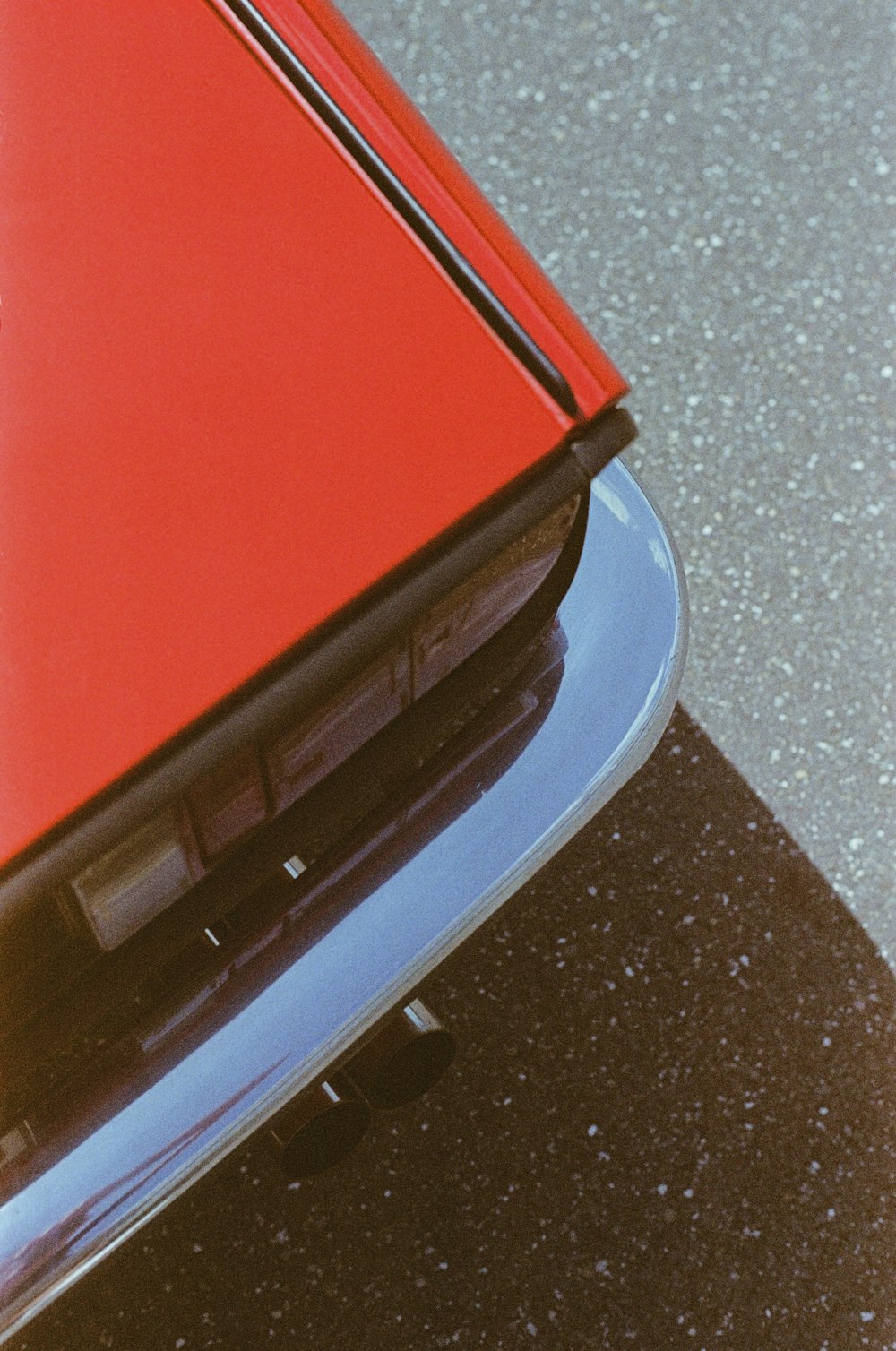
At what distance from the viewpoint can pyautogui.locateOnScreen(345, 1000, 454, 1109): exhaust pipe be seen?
1.20 metres

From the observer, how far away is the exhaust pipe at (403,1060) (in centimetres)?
120

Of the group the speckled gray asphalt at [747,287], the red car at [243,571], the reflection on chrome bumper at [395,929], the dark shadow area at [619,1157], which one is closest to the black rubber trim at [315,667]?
the red car at [243,571]

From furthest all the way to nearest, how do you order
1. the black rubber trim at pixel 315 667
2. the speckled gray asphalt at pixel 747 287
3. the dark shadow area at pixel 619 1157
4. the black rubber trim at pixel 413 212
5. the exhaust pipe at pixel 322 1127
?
the speckled gray asphalt at pixel 747 287 < the dark shadow area at pixel 619 1157 < the exhaust pipe at pixel 322 1127 < the black rubber trim at pixel 413 212 < the black rubber trim at pixel 315 667

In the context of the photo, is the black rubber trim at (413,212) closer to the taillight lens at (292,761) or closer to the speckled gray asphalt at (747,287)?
the taillight lens at (292,761)

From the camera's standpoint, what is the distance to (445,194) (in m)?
0.86

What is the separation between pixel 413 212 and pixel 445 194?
0.15ft

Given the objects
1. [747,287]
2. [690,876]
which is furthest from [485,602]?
[747,287]

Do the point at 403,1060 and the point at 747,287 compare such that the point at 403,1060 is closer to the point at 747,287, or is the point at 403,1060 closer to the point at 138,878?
the point at 138,878

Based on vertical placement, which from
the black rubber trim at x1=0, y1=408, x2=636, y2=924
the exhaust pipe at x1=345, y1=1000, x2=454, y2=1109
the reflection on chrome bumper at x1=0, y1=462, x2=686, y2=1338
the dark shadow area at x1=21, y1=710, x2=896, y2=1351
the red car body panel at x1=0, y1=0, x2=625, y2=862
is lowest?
the dark shadow area at x1=21, y1=710, x2=896, y2=1351

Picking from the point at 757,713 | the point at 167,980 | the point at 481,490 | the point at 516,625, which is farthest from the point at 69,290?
the point at 757,713

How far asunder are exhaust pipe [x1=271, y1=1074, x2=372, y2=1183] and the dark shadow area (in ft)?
0.31

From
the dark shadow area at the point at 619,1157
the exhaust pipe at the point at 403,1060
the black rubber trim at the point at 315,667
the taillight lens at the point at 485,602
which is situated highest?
the black rubber trim at the point at 315,667

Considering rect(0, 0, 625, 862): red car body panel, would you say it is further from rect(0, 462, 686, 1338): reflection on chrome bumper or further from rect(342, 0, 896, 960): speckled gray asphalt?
rect(342, 0, 896, 960): speckled gray asphalt

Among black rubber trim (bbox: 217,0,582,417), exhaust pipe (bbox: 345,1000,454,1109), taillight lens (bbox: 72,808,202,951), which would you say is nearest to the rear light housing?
taillight lens (bbox: 72,808,202,951)
